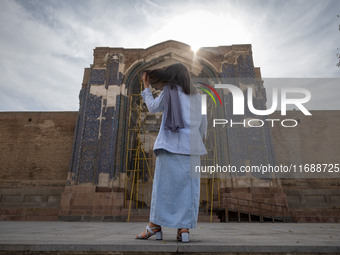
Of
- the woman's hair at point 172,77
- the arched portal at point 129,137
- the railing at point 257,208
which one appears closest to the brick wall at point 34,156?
the arched portal at point 129,137

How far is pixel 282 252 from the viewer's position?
1.40 meters

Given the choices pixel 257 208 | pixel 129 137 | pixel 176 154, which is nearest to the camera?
pixel 176 154

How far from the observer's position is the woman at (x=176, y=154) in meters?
1.97

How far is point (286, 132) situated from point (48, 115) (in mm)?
10993

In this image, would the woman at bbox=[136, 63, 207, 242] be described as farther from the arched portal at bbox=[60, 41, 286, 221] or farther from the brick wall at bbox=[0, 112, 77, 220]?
the brick wall at bbox=[0, 112, 77, 220]

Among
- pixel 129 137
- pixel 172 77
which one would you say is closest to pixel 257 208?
pixel 129 137

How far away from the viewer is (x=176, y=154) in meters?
2.10

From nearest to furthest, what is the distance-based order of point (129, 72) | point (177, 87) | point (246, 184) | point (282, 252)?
1. point (282, 252)
2. point (177, 87)
3. point (246, 184)
4. point (129, 72)

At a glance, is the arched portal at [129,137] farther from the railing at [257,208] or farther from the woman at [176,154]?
the woman at [176,154]

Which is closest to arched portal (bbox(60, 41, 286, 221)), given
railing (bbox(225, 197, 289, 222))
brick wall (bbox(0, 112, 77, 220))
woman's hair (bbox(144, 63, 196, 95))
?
railing (bbox(225, 197, 289, 222))

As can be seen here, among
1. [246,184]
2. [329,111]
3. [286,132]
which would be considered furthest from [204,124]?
[329,111]

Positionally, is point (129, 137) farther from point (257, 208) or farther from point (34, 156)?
point (257, 208)

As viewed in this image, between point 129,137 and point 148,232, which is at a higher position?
point 129,137

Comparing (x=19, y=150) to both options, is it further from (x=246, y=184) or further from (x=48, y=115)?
(x=246, y=184)
